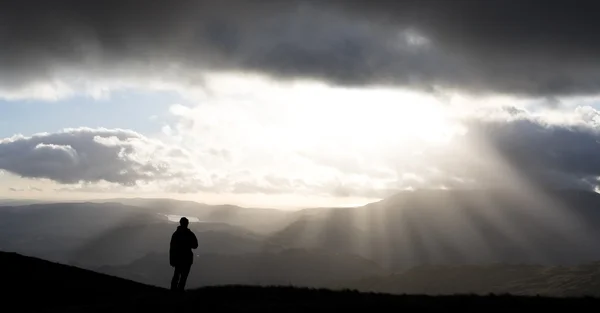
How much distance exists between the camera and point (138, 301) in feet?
79.2

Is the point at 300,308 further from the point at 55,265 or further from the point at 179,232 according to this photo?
the point at 55,265

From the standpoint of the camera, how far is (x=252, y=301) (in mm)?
23109

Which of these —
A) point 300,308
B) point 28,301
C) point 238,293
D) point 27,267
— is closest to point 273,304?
point 300,308

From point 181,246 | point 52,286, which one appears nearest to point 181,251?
point 181,246

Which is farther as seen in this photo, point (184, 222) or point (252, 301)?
point (184, 222)

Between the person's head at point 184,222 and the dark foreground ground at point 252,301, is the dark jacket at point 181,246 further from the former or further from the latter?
the dark foreground ground at point 252,301

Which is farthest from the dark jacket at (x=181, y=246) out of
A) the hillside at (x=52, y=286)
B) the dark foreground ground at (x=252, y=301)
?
the dark foreground ground at (x=252, y=301)

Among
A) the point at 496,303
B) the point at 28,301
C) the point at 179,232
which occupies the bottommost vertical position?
the point at 28,301

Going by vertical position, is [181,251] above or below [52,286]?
above

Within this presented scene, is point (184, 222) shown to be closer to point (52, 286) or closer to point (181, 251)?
point (181, 251)

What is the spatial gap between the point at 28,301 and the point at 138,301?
10913 millimetres

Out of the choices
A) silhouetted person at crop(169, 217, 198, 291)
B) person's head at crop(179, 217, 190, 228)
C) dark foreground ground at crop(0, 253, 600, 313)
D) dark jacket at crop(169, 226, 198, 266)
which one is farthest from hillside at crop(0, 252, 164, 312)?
→ person's head at crop(179, 217, 190, 228)

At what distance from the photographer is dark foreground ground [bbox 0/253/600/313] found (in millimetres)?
20906

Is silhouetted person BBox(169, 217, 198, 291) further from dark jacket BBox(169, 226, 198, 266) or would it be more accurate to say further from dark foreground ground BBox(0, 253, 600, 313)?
dark foreground ground BBox(0, 253, 600, 313)
